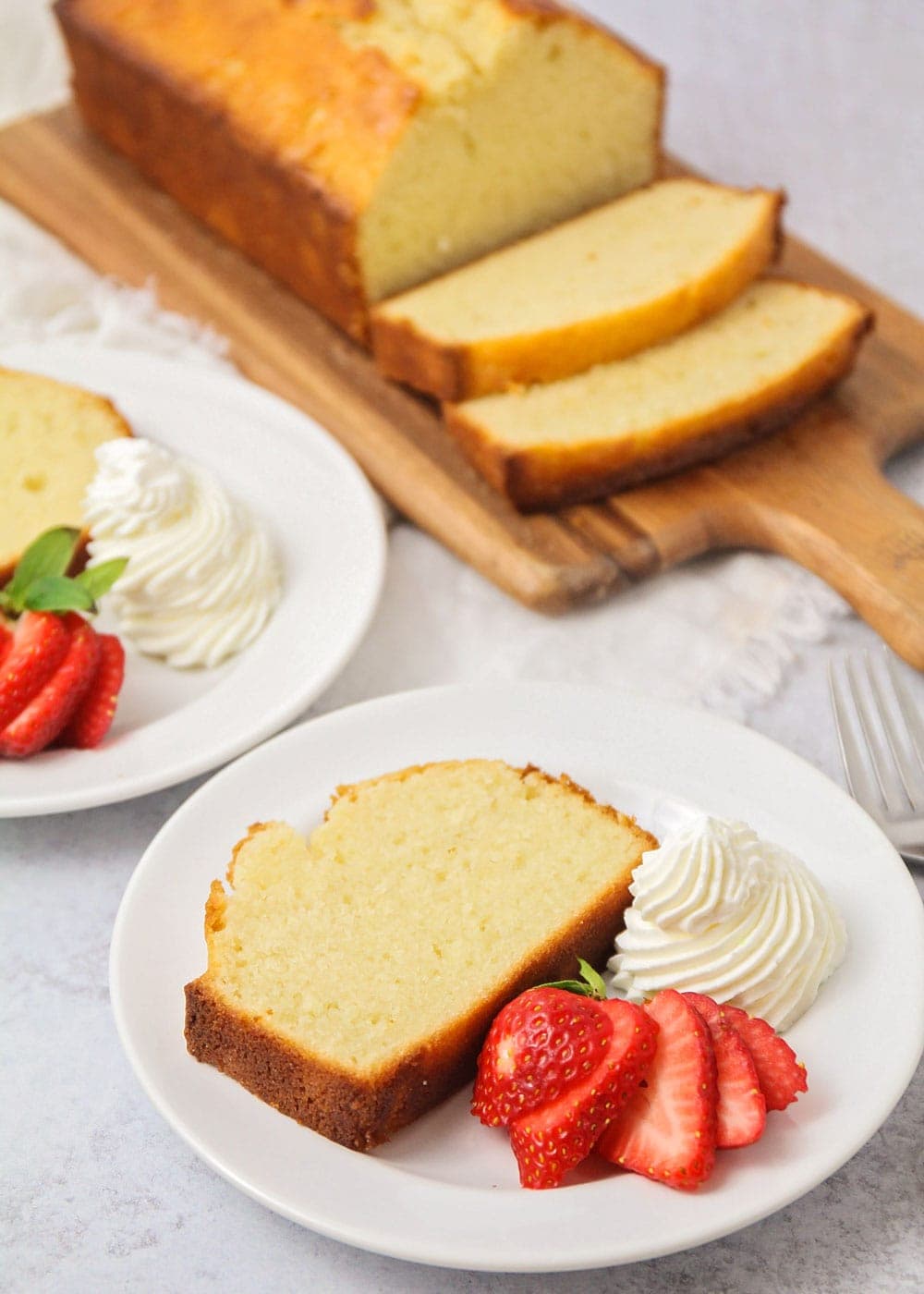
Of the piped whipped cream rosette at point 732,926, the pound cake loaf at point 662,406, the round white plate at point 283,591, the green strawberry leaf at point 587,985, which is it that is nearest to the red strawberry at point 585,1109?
the green strawberry leaf at point 587,985

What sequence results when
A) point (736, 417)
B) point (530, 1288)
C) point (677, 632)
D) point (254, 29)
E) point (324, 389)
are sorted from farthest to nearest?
1. point (254, 29)
2. point (324, 389)
3. point (736, 417)
4. point (677, 632)
5. point (530, 1288)

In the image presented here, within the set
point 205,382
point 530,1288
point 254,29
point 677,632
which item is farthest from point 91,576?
point 254,29

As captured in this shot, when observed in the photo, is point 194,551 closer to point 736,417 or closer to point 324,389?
point 324,389

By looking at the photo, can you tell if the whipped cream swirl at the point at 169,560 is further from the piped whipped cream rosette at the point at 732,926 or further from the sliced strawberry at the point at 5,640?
the piped whipped cream rosette at the point at 732,926

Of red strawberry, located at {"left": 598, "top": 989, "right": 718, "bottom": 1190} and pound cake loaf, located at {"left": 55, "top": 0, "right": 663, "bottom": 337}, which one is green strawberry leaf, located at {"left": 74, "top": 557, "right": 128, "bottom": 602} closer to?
pound cake loaf, located at {"left": 55, "top": 0, "right": 663, "bottom": 337}

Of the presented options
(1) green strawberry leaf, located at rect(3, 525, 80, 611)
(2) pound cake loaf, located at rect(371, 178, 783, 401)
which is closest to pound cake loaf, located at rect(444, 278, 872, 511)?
(2) pound cake loaf, located at rect(371, 178, 783, 401)

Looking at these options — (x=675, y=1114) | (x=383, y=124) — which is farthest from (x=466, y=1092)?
(x=383, y=124)
